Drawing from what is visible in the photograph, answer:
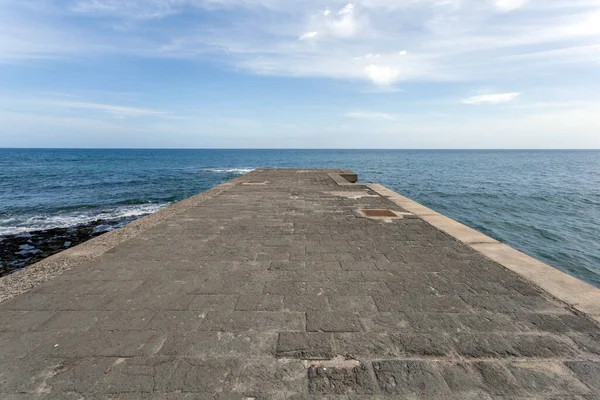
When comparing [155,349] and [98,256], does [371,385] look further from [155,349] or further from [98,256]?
[98,256]

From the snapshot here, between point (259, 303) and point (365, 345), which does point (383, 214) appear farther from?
point (365, 345)

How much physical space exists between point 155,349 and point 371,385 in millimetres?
1677

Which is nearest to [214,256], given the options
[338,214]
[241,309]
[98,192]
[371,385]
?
[241,309]

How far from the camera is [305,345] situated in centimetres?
231

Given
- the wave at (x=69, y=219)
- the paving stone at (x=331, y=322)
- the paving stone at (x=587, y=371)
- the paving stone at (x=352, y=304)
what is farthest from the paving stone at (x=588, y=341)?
the wave at (x=69, y=219)

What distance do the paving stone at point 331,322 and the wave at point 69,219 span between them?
1174 cm

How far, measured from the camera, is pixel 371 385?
1.95 metres

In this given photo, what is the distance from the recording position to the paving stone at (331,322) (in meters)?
2.52

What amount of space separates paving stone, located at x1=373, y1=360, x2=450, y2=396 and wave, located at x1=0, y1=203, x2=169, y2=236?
12519 mm

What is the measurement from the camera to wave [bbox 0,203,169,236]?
1182 centimetres

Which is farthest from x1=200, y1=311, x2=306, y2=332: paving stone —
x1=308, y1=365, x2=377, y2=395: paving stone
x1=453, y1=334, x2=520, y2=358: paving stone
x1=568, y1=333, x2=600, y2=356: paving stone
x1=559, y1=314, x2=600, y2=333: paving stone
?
x1=559, y1=314, x2=600, y2=333: paving stone

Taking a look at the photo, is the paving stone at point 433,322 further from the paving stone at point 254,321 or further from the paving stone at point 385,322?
the paving stone at point 254,321

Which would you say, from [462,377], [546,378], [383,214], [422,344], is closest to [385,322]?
[422,344]

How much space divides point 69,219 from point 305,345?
51.7ft
